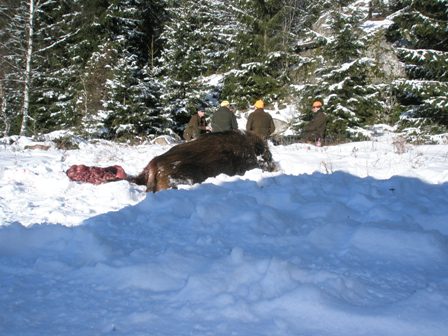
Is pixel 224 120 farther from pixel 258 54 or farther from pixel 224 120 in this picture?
pixel 258 54

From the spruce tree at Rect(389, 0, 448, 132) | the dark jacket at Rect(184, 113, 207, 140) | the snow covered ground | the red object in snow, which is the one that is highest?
the spruce tree at Rect(389, 0, 448, 132)

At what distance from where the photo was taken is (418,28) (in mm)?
13664

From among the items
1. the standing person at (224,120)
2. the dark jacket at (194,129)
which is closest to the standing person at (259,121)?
the standing person at (224,120)

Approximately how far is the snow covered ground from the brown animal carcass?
0.38 meters

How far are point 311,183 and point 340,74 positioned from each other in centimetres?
966

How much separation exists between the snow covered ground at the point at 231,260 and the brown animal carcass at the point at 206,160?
38 cm

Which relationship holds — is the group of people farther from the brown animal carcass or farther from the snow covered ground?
the snow covered ground

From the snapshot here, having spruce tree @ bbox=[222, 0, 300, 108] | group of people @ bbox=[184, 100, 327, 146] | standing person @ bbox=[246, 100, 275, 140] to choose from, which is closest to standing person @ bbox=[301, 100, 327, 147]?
group of people @ bbox=[184, 100, 327, 146]

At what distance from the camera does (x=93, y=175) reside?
5344 millimetres

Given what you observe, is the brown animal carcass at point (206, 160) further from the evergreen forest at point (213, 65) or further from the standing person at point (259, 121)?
the evergreen forest at point (213, 65)

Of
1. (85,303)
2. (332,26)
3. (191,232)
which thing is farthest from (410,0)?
(85,303)

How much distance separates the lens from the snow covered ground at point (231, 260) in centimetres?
177

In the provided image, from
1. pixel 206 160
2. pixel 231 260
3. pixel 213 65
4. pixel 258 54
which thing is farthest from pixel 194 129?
pixel 213 65

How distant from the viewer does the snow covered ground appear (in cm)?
177
